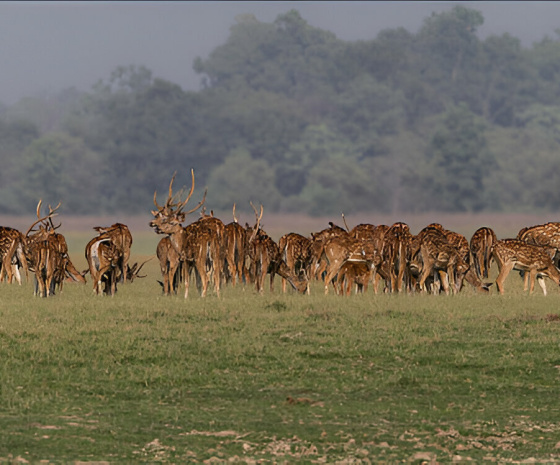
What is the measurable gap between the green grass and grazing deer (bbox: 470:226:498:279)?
3546 mm

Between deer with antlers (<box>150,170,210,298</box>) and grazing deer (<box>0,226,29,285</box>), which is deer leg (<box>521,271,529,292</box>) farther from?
grazing deer (<box>0,226,29,285</box>)

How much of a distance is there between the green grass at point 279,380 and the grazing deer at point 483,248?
355 centimetres

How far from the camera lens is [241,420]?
1304 cm

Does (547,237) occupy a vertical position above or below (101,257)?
above

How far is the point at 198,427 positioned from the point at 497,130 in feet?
246

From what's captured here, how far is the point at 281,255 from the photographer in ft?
89.5

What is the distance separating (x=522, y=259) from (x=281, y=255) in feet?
19.0

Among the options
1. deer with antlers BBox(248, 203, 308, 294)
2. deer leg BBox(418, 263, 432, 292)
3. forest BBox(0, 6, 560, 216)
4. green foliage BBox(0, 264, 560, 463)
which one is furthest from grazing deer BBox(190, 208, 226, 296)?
forest BBox(0, 6, 560, 216)

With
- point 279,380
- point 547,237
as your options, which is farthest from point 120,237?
point 279,380

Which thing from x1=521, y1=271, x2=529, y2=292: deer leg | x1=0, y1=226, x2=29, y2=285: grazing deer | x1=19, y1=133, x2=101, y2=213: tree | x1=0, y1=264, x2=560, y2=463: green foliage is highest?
x1=19, y1=133, x2=101, y2=213: tree

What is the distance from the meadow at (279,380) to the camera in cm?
1199

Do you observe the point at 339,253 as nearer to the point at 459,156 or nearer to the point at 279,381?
the point at 279,381

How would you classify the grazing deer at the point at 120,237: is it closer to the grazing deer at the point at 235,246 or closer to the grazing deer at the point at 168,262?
the grazing deer at the point at 168,262

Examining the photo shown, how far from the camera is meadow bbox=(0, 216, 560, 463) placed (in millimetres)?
11992
